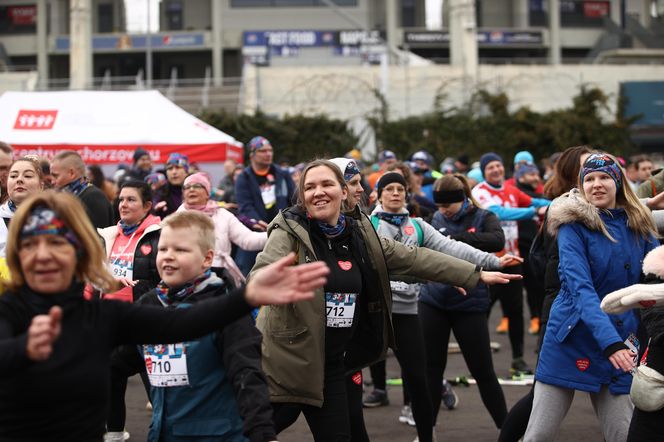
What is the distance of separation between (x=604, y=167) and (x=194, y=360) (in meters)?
2.55

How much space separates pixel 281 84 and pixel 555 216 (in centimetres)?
2808

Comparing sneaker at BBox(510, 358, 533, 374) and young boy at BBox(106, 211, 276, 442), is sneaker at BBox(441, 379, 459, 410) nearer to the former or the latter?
sneaker at BBox(510, 358, 533, 374)

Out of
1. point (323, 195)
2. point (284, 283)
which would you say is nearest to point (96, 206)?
point (323, 195)

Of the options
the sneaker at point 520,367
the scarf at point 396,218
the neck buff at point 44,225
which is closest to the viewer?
the neck buff at point 44,225

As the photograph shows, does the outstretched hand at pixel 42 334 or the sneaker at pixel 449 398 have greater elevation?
the outstretched hand at pixel 42 334

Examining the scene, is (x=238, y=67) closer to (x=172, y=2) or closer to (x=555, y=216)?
(x=172, y=2)

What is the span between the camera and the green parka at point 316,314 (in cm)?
460

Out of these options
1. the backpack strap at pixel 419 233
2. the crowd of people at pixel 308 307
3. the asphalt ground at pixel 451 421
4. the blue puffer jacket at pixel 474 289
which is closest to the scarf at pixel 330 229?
the crowd of people at pixel 308 307

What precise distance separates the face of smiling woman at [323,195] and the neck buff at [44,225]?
195 centimetres

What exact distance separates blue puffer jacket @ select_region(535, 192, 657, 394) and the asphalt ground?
2.32 metres

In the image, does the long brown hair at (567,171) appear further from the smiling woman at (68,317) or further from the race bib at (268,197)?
the race bib at (268,197)

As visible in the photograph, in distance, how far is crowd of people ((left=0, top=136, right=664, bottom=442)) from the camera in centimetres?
298

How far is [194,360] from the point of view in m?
3.77

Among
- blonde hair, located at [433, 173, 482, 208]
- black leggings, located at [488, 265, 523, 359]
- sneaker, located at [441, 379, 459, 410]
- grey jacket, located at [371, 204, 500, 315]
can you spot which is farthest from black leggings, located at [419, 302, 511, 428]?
black leggings, located at [488, 265, 523, 359]
